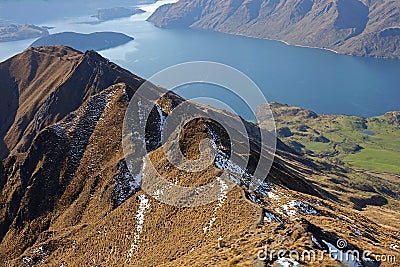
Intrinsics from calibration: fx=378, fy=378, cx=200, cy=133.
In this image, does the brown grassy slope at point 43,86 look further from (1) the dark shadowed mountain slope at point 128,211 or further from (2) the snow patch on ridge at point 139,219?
(2) the snow patch on ridge at point 139,219

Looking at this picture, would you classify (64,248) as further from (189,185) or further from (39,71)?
(39,71)

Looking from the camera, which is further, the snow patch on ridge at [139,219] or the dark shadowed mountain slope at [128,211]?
the snow patch on ridge at [139,219]

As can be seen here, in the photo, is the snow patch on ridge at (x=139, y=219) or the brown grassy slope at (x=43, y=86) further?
the brown grassy slope at (x=43, y=86)

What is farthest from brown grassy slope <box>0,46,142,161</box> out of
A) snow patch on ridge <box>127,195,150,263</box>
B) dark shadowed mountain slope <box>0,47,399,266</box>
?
snow patch on ridge <box>127,195,150,263</box>

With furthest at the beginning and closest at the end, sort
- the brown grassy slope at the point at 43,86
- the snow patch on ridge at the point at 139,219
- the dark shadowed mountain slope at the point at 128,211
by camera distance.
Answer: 1. the brown grassy slope at the point at 43,86
2. the snow patch on ridge at the point at 139,219
3. the dark shadowed mountain slope at the point at 128,211

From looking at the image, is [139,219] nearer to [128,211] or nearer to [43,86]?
[128,211]

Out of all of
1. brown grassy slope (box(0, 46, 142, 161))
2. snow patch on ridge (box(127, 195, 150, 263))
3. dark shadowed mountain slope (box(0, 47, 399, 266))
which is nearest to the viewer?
dark shadowed mountain slope (box(0, 47, 399, 266))

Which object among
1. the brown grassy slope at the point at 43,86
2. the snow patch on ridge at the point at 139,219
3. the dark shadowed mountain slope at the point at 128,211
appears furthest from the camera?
the brown grassy slope at the point at 43,86

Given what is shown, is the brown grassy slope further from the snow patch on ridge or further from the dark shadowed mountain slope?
the snow patch on ridge

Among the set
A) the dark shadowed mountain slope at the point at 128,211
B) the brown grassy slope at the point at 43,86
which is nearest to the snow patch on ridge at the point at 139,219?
the dark shadowed mountain slope at the point at 128,211

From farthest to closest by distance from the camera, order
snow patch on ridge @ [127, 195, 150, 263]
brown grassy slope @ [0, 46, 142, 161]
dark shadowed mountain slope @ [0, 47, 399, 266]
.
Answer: brown grassy slope @ [0, 46, 142, 161] → snow patch on ridge @ [127, 195, 150, 263] → dark shadowed mountain slope @ [0, 47, 399, 266]
